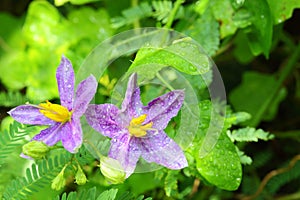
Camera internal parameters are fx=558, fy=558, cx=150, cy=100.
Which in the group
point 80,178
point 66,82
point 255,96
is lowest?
point 255,96

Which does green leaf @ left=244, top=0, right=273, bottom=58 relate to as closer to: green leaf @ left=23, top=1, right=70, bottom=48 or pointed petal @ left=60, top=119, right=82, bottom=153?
pointed petal @ left=60, top=119, right=82, bottom=153

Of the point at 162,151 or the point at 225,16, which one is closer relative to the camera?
the point at 162,151

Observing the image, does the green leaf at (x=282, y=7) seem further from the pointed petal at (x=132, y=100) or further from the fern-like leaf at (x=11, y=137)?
the fern-like leaf at (x=11, y=137)

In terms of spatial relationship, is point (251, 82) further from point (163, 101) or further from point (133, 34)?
point (163, 101)


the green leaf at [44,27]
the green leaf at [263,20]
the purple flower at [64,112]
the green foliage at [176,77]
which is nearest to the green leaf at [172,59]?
the green foliage at [176,77]

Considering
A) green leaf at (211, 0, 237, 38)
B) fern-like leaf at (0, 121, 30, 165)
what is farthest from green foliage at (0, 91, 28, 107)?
green leaf at (211, 0, 237, 38)

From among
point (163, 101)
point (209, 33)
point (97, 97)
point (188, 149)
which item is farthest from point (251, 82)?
point (163, 101)

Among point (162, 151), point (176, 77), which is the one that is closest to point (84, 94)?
point (162, 151)

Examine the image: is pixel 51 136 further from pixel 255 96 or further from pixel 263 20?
pixel 255 96
